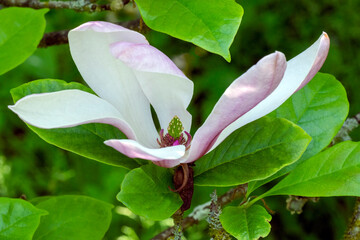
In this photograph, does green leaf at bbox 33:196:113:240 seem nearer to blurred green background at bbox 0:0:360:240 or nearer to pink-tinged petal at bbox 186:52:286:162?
pink-tinged petal at bbox 186:52:286:162

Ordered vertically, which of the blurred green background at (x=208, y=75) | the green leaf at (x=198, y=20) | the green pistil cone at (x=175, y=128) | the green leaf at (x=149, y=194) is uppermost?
the green leaf at (x=198, y=20)

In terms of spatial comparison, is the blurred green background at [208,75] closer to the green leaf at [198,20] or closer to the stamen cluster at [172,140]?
the stamen cluster at [172,140]

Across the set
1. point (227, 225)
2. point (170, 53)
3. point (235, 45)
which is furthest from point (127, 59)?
point (235, 45)

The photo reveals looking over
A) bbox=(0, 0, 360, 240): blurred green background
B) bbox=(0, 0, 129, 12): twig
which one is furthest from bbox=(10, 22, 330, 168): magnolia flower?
bbox=(0, 0, 360, 240): blurred green background

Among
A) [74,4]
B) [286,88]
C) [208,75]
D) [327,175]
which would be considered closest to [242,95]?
[286,88]

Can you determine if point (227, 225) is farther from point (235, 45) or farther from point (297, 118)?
point (235, 45)

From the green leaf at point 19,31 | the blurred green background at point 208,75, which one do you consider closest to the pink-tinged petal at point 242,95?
the green leaf at point 19,31
